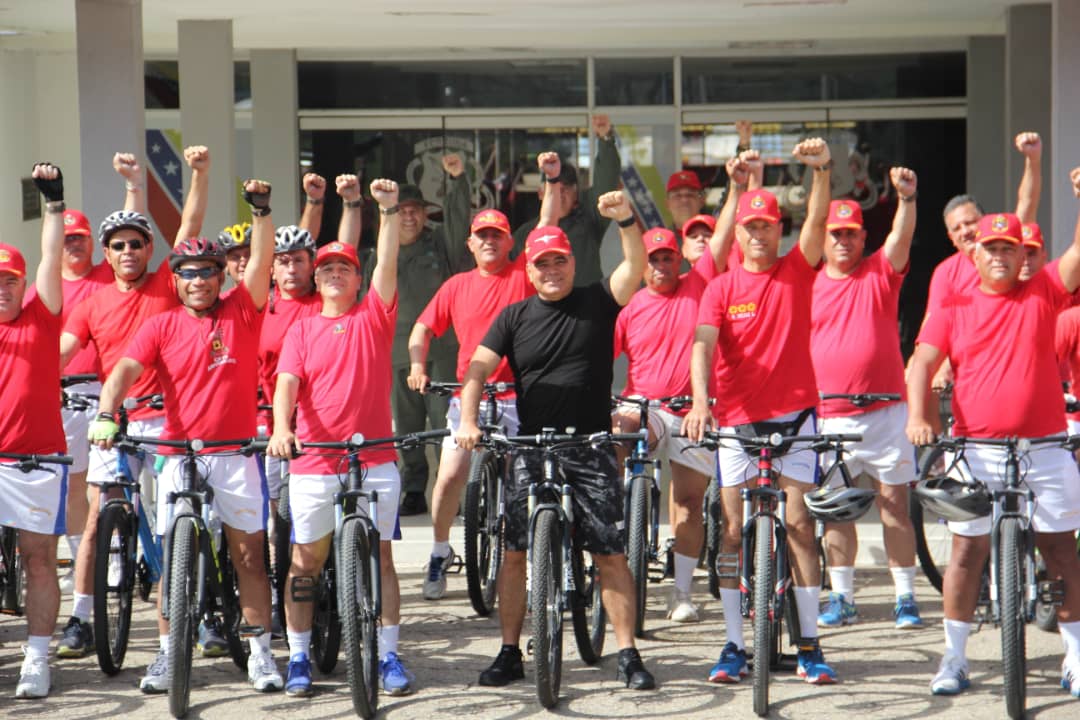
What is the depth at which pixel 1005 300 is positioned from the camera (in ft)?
22.8

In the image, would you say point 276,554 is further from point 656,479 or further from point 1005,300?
point 1005,300

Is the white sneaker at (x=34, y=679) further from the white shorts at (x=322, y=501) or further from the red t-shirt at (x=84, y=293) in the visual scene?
the red t-shirt at (x=84, y=293)

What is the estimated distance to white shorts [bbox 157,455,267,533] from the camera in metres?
7.17

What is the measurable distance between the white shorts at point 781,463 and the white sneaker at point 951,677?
0.98 m

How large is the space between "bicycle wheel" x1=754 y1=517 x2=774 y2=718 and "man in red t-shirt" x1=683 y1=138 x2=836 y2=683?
51 centimetres

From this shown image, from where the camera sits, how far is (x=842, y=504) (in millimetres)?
6762

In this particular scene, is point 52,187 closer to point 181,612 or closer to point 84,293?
point 84,293

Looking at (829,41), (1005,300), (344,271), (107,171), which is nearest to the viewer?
(1005,300)

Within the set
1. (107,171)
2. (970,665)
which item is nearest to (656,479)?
(970,665)

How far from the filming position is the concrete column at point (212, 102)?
13.0 m

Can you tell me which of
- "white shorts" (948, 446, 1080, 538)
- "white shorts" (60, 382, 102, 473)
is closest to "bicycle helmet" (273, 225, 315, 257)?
"white shorts" (60, 382, 102, 473)

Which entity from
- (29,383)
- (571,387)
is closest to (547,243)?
(571,387)

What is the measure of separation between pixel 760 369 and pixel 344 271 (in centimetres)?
195

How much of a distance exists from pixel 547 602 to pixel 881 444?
8.03 ft
